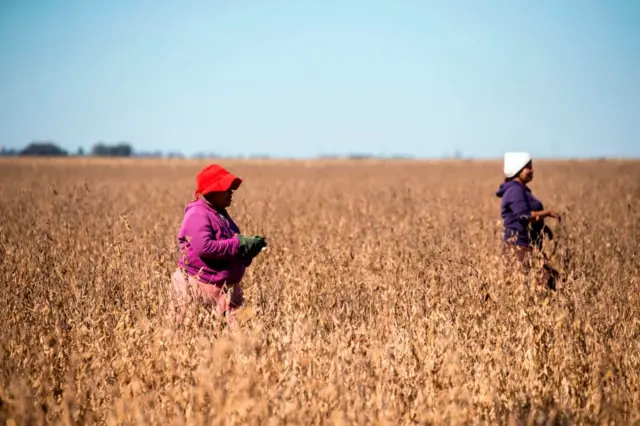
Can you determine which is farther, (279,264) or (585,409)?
(279,264)

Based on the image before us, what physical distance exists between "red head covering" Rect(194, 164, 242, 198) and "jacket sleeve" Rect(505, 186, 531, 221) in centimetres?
285

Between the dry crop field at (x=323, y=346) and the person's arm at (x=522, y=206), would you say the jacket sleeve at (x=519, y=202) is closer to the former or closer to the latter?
the person's arm at (x=522, y=206)

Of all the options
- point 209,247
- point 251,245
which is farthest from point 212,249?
point 251,245

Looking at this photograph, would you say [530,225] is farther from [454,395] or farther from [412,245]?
[454,395]

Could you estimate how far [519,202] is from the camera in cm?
570

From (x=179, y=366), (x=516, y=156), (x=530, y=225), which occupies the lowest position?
(x=179, y=366)

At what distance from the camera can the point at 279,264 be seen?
6.07 m

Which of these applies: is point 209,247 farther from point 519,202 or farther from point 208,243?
point 519,202

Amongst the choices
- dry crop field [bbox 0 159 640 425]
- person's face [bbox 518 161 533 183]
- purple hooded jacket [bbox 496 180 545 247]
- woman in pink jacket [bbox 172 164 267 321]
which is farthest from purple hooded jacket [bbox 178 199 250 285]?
person's face [bbox 518 161 533 183]

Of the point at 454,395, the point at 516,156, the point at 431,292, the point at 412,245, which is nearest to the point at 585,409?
the point at 454,395

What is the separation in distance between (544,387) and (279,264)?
10.7ft

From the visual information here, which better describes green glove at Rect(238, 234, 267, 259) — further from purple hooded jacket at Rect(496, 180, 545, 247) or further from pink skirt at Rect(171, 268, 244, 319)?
purple hooded jacket at Rect(496, 180, 545, 247)

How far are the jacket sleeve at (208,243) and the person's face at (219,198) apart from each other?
0.20 metres

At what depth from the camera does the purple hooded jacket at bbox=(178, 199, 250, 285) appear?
3.97 metres
